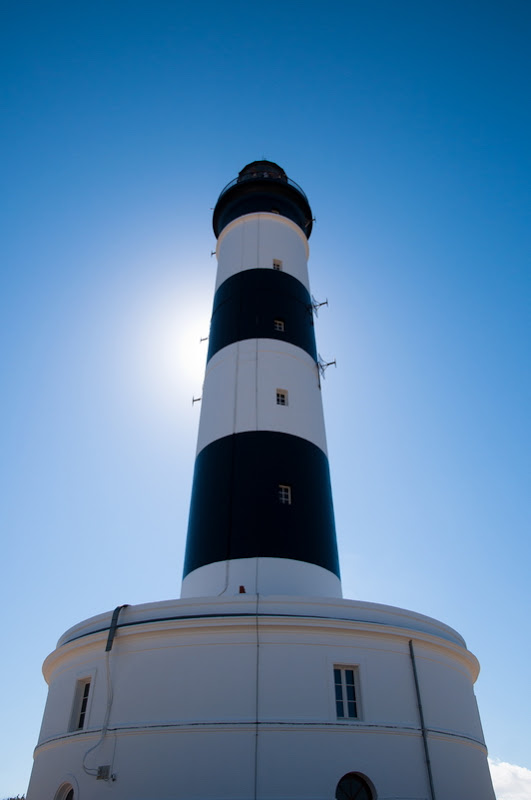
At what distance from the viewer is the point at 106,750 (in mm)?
10180

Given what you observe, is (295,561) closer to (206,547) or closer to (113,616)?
(206,547)

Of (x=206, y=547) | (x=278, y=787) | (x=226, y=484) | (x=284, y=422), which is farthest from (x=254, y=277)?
(x=278, y=787)

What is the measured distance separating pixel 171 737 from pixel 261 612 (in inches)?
99.3

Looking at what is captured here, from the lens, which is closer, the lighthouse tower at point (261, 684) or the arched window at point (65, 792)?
the lighthouse tower at point (261, 684)

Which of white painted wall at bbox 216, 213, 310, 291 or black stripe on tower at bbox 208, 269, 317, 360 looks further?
white painted wall at bbox 216, 213, 310, 291

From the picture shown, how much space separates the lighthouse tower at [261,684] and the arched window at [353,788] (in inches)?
1.1

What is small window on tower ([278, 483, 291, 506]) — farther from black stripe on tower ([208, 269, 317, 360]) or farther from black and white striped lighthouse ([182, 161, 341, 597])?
black stripe on tower ([208, 269, 317, 360])

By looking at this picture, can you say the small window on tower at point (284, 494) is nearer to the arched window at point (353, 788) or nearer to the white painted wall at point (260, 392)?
the white painted wall at point (260, 392)

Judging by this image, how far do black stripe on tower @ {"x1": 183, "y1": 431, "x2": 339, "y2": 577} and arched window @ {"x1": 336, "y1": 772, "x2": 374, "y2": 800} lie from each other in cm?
465

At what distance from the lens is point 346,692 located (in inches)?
422

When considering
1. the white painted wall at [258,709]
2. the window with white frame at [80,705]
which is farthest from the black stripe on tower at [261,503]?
the window with white frame at [80,705]

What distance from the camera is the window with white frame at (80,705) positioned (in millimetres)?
11266

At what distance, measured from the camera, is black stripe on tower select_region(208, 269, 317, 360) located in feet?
59.1

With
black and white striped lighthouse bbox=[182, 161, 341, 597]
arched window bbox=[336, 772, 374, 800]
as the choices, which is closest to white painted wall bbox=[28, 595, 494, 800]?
arched window bbox=[336, 772, 374, 800]
